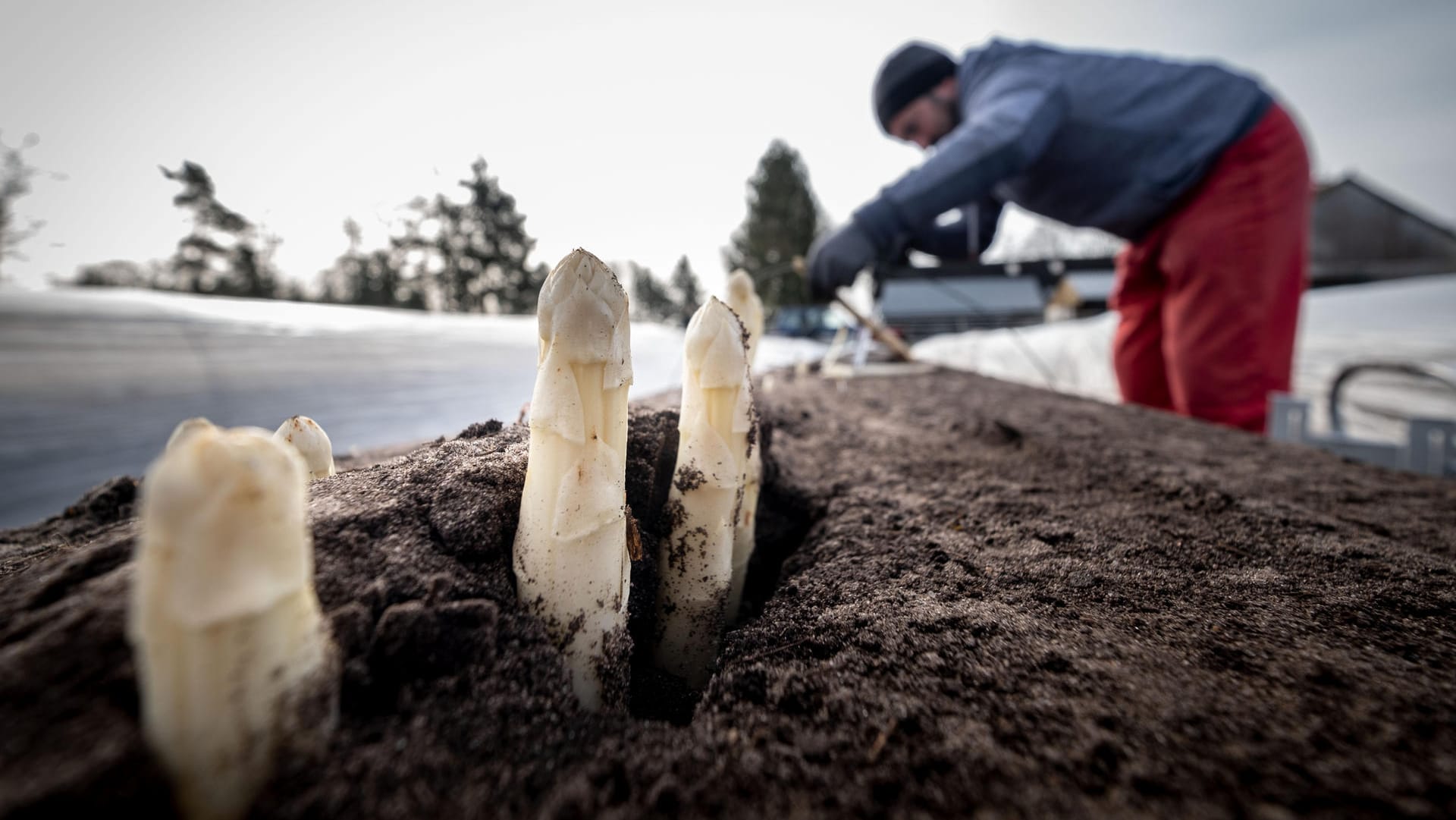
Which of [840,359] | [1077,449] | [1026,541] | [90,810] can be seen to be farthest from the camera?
[840,359]

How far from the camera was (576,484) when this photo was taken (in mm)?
516

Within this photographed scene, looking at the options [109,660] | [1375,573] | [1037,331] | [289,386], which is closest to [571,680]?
[109,660]

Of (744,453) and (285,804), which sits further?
(744,453)

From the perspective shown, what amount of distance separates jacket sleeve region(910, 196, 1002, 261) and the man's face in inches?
24.8

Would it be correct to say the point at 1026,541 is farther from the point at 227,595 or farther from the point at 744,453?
the point at 227,595

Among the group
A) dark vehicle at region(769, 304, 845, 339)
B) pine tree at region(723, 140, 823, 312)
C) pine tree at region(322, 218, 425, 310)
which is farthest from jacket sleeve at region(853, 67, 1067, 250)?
pine tree at region(723, 140, 823, 312)

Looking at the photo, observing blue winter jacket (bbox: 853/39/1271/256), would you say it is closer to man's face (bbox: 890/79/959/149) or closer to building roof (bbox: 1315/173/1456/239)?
man's face (bbox: 890/79/959/149)

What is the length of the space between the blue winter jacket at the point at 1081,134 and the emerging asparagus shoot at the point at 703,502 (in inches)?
65.5

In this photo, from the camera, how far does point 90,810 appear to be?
274mm

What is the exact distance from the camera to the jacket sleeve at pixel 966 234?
11.5 ft

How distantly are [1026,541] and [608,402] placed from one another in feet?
2.30

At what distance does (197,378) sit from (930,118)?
3580 millimetres

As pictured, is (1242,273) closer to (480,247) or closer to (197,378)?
(480,247)

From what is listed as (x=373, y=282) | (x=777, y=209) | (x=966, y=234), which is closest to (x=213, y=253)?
(x=373, y=282)
